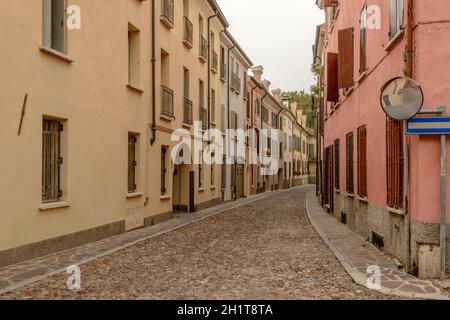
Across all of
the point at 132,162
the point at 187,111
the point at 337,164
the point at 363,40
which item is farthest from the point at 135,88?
the point at 337,164

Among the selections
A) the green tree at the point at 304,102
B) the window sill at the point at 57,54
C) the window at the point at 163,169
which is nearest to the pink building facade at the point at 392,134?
the window at the point at 163,169

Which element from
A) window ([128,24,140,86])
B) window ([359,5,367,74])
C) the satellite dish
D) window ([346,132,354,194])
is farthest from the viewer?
window ([128,24,140,86])

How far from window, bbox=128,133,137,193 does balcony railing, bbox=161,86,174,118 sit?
87.1 inches

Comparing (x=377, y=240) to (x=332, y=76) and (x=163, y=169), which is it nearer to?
(x=332, y=76)

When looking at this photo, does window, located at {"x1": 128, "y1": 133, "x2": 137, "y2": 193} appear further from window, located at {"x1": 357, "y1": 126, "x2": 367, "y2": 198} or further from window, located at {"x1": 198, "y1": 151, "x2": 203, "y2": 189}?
window, located at {"x1": 198, "y1": 151, "x2": 203, "y2": 189}

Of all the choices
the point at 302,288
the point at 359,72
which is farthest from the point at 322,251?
the point at 359,72

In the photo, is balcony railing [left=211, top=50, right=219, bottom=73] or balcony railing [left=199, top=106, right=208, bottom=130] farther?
balcony railing [left=211, top=50, right=219, bottom=73]

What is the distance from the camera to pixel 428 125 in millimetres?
7277

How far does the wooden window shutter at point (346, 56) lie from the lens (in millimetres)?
13688

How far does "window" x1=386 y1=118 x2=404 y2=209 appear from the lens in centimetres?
848

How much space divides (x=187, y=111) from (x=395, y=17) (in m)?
11.6

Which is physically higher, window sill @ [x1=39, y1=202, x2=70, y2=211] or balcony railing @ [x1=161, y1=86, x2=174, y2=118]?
balcony railing @ [x1=161, y1=86, x2=174, y2=118]

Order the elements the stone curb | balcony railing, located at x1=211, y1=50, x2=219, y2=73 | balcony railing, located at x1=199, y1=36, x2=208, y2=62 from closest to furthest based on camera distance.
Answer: the stone curb, balcony railing, located at x1=199, y1=36, x2=208, y2=62, balcony railing, located at x1=211, y1=50, x2=219, y2=73

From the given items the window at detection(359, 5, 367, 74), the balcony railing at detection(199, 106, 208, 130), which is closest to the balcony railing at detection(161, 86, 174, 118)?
the balcony railing at detection(199, 106, 208, 130)
